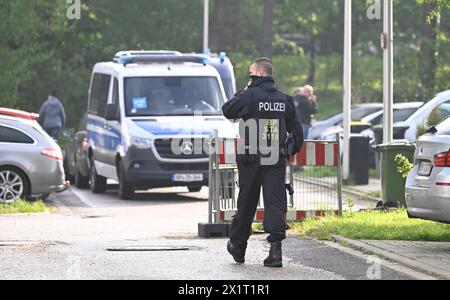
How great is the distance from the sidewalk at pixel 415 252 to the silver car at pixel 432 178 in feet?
1.11

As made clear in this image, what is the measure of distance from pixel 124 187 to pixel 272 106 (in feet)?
37.9

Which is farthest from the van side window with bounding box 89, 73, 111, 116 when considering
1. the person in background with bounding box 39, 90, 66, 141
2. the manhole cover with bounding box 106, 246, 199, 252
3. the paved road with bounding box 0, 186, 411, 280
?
the manhole cover with bounding box 106, 246, 199, 252

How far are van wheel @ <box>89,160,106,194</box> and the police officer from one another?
13.1 m

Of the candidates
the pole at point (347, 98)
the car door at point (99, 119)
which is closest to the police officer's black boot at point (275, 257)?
the car door at point (99, 119)

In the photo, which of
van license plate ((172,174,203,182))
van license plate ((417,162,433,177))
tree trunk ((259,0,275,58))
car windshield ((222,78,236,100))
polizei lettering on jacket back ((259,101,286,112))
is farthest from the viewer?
tree trunk ((259,0,275,58))

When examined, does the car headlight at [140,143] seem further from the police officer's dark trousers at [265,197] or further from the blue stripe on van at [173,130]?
the police officer's dark trousers at [265,197]

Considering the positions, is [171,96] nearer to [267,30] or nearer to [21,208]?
[21,208]

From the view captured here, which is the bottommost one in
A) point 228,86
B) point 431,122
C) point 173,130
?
point 173,130

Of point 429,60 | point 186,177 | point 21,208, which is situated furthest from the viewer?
point 429,60

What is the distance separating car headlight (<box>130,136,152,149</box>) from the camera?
23.7m

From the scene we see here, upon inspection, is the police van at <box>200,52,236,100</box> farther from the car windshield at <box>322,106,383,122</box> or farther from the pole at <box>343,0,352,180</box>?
the car windshield at <box>322,106,383,122</box>

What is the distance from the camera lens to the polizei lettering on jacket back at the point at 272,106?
42.5 ft

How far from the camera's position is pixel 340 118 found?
35.4 m

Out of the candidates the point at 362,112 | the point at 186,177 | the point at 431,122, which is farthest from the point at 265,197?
the point at 362,112
